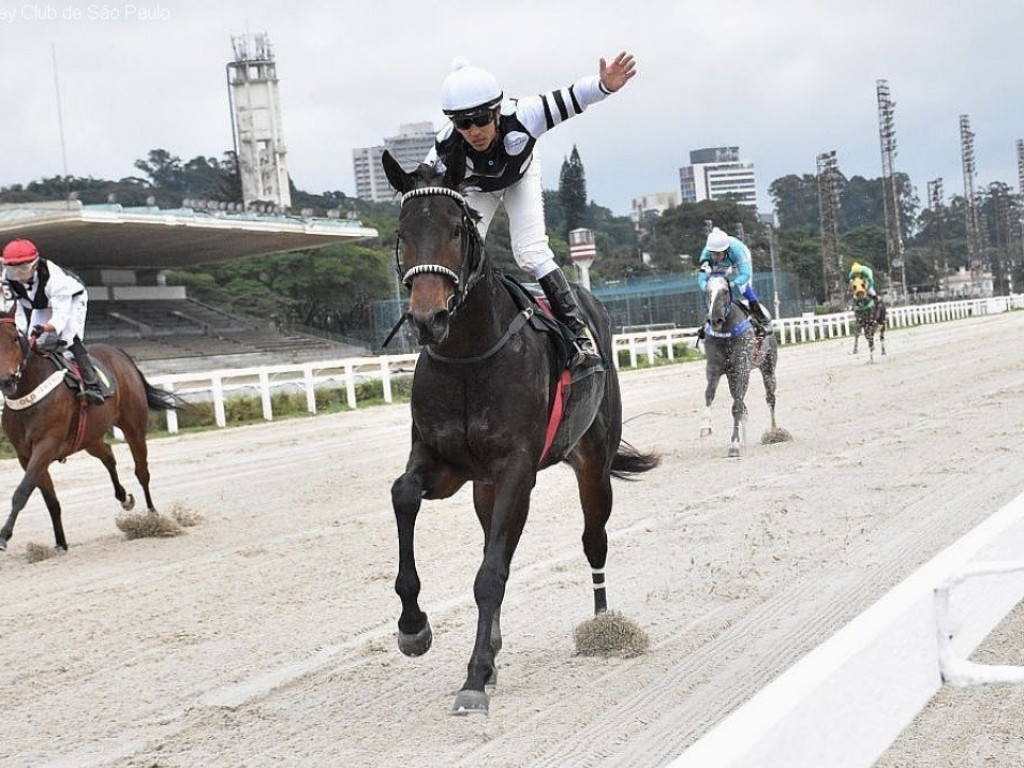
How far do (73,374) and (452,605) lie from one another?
449 centimetres

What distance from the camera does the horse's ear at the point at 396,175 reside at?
4.96m

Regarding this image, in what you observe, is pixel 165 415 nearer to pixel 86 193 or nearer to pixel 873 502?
pixel 873 502

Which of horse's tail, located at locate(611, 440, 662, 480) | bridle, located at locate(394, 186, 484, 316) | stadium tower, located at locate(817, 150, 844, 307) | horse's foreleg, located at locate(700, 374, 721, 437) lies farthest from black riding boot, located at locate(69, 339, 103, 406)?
stadium tower, located at locate(817, 150, 844, 307)

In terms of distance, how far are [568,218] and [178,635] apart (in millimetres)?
96123

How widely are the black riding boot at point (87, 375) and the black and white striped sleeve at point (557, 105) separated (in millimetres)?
5500

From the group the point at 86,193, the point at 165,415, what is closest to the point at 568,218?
the point at 86,193

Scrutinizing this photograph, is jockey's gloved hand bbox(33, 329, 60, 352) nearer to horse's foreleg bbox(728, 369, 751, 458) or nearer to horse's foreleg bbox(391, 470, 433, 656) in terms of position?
horse's foreleg bbox(391, 470, 433, 656)

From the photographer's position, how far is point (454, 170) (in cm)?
Answer: 504

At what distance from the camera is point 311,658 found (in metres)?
5.77

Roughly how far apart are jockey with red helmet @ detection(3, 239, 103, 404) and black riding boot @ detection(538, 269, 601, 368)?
4.92 metres

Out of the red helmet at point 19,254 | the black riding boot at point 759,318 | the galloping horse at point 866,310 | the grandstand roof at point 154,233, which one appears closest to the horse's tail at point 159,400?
the red helmet at point 19,254

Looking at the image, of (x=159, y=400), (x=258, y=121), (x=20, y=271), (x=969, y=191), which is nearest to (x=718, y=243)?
(x=159, y=400)

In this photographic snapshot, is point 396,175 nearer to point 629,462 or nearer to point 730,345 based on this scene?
point 629,462

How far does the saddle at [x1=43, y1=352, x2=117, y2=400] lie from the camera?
973 cm
